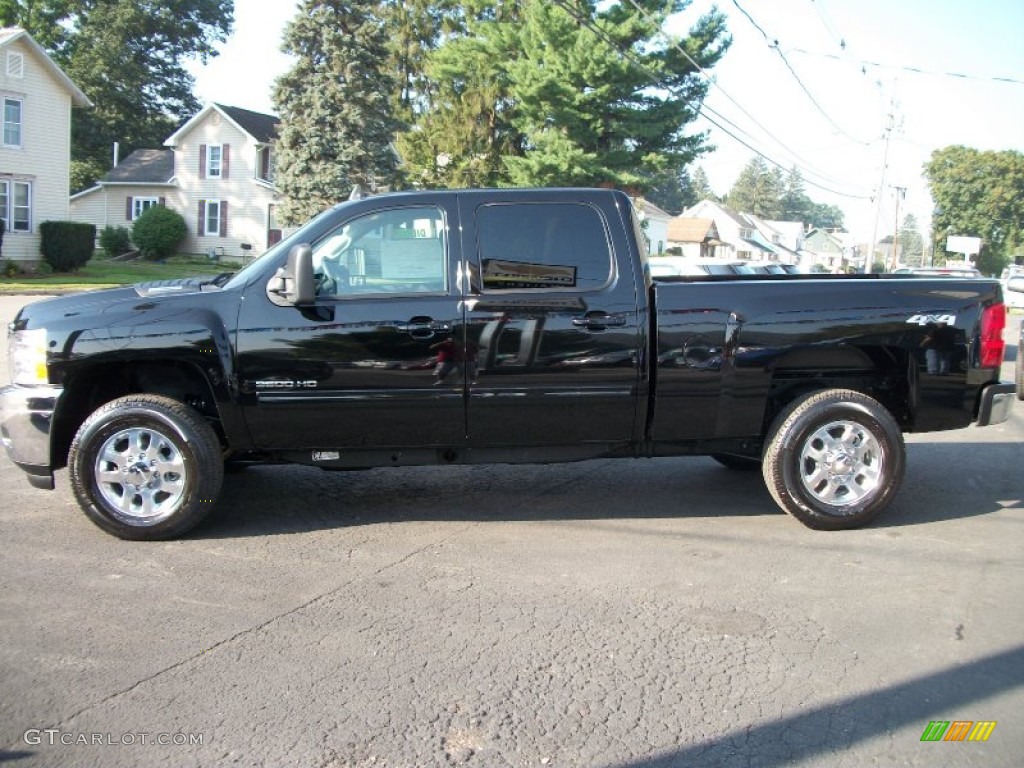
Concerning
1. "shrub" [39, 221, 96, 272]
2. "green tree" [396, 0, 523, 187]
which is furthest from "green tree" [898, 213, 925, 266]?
"shrub" [39, 221, 96, 272]

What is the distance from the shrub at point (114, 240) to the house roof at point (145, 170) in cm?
445

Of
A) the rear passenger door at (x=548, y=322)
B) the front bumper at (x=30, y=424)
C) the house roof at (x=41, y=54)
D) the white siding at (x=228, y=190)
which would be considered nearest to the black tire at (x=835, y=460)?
the rear passenger door at (x=548, y=322)

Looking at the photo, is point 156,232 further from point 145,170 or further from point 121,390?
point 121,390

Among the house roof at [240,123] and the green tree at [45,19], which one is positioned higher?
the green tree at [45,19]

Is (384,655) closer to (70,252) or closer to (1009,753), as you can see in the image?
(1009,753)

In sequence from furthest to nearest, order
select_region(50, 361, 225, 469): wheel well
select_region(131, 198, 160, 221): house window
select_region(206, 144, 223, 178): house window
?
select_region(131, 198, 160, 221): house window → select_region(206, 144, 223, 178): house window → select_region(50, 361, 225, 469): wheel well

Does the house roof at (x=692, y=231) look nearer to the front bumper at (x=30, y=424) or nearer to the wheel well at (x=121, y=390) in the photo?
the wheel well at (x=121, y=390)

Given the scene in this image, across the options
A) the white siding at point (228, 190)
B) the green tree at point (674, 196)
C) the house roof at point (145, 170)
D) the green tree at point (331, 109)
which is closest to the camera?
the green tree at point (331, 109)

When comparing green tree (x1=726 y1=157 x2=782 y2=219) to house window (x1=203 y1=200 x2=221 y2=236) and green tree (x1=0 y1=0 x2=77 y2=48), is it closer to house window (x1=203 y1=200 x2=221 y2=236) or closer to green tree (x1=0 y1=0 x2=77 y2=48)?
green tree (x1=0 y1=0 x2=77 y2=48)

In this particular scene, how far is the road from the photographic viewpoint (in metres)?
3.23

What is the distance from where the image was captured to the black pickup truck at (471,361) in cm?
520

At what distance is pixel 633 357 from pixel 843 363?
1.41m

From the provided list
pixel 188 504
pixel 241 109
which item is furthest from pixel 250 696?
pixel 241 109

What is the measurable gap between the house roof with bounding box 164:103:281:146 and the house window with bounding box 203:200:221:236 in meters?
3.57
